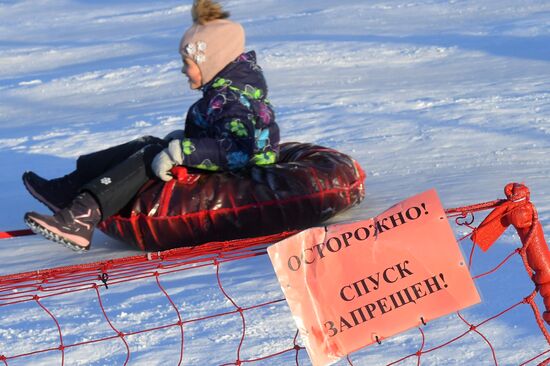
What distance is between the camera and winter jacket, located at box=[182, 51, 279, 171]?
15.0 feet

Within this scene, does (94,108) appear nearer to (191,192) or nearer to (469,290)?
(191,192)

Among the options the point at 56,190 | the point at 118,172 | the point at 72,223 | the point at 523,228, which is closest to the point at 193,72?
the point at 118,172

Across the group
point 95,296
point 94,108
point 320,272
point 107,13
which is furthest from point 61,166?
point 107,13

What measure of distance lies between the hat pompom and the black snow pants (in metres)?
0.61

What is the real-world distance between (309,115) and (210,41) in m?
2.58

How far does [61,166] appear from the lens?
648 centimetres

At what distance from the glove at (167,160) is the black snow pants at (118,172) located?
0.07m

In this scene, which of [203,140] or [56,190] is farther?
[56,190]

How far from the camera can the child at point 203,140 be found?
14.7 feet

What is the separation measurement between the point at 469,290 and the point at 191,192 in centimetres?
218

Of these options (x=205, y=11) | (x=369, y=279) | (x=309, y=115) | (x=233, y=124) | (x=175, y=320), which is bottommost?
(x=309, y=115)

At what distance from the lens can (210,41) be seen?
15.5 feet

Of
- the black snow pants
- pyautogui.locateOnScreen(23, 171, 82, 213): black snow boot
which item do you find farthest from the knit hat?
pyautogui.locateOnScreen(23, 171, 82, 213): black snow boot

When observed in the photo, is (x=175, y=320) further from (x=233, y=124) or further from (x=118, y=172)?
(x=233, y=124)
